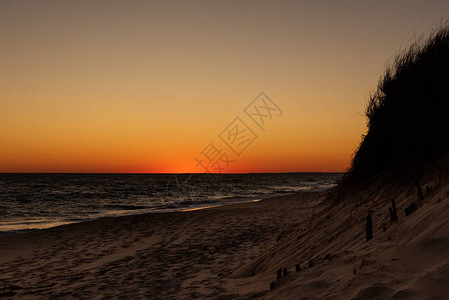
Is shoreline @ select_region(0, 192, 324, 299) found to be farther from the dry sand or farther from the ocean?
the ocean

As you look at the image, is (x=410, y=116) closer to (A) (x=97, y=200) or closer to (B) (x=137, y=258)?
(B) (x=137, y=258)

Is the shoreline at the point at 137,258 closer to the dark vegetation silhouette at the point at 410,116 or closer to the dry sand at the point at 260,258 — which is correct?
the dry sand at the point at 260,258

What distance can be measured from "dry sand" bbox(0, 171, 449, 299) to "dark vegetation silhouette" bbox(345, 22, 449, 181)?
60 centimetres

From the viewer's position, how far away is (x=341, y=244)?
4.48 metres

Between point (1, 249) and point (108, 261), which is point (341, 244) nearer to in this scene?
point (108, 261)

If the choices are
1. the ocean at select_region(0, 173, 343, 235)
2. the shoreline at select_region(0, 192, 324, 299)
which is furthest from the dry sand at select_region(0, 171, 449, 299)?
the ocean at select_region(0, 173, 343, 235)

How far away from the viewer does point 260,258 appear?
5.88 m

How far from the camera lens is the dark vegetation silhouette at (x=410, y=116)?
5500 mm

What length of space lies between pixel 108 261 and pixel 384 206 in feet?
21.8

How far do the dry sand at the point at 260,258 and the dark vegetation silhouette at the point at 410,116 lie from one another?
1.95 ft

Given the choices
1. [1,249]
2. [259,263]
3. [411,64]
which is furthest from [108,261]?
[411,64]

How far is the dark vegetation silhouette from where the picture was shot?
18.0ft

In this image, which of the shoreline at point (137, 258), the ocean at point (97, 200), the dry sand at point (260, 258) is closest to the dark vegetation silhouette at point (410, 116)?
the dry sand at point (260, 258)

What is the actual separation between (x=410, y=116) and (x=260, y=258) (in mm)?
3609
